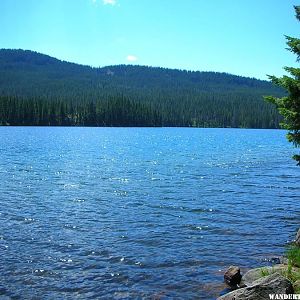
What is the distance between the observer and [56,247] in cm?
1758

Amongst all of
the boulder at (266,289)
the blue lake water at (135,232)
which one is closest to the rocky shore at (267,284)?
the boulder at (266,289)

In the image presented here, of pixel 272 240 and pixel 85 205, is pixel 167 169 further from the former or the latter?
pixel 272 240

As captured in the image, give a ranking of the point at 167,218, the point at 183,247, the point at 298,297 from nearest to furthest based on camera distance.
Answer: the point at 298,297
the point at 183,247
the point at 167,218

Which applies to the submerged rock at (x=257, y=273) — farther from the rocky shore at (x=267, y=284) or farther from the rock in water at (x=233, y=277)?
the rock in water at (x=233, y=277)

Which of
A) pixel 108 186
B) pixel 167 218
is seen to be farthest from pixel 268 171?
pixel 167 218

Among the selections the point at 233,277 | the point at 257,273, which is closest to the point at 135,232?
the point at 233,277

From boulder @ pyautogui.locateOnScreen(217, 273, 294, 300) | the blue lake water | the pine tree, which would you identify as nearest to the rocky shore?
boulder @ pyautogui.locateOnScreen(217, 273, 294, 300)

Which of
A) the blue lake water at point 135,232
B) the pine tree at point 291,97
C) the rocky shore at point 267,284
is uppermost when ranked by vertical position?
the pine tree at point 291,97

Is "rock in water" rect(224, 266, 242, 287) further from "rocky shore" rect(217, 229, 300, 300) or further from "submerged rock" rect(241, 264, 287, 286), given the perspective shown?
"submerged rock" rect(241, 264, 287, 286)

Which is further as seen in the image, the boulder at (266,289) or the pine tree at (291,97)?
the pine tree at (291,97)

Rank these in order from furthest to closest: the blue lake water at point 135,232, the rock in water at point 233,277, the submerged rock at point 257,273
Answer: the blue lake water at point 135,232
the rock in water at point 233,277
the submerged rock at point 257,273

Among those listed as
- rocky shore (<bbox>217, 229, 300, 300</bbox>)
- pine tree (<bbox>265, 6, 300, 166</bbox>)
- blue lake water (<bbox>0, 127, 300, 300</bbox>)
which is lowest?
blue lake water (<bbox>0, 127, 300, 300</bbox>)

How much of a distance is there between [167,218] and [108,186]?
1244 centimetres

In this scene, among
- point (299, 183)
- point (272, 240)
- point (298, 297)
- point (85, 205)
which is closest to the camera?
point (298, 297)
